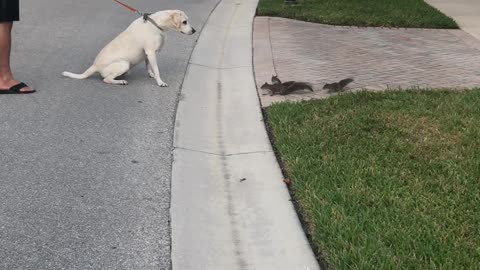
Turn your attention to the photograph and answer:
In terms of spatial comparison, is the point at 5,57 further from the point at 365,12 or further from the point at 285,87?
the point at 365,12

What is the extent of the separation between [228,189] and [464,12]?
8834 millimetres

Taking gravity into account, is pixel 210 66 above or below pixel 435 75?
below

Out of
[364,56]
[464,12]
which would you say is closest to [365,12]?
[464,12]

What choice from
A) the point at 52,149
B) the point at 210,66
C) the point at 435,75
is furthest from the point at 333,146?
the point at 210,66

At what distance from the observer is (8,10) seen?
5.86 meters

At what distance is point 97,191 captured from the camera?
162 inches

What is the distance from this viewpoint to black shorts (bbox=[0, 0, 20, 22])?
582 cm

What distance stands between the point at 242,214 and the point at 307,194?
42 centimetres

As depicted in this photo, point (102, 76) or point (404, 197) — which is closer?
point (404, 197)

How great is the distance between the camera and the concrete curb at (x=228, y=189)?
338 centimetres

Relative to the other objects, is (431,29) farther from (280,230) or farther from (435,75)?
(280,230)

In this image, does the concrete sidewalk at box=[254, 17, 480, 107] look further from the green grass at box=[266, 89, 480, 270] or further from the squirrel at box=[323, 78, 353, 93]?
the green grass at box=[266, 89, 480, 270]

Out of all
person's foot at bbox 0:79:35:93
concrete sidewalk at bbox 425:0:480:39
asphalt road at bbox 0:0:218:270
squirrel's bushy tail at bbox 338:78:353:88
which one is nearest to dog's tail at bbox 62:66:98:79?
asphalt road at bbox 0:0:218:270

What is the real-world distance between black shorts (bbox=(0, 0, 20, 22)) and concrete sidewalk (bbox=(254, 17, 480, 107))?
2.45 m
